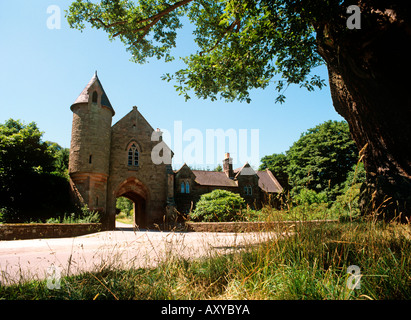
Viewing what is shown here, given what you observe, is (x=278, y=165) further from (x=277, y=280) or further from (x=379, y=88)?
(x=277, y=280)

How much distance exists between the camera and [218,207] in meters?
18.0

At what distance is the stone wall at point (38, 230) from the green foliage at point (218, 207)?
305 inches

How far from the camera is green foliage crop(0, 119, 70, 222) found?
17.5 metres

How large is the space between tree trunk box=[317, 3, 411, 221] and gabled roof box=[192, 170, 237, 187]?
2343cm

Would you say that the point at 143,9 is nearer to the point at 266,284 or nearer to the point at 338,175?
the point at 266,284

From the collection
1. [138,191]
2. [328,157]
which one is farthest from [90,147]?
[328,157]

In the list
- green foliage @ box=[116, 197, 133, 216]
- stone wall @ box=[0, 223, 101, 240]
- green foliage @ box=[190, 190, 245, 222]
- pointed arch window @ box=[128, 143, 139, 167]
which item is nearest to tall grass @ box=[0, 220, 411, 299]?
stone wall @ box=[0, 223, 101, 240]

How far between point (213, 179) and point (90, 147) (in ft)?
54.4

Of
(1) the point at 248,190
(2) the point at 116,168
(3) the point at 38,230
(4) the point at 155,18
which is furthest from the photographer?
(1) the point at 248,190

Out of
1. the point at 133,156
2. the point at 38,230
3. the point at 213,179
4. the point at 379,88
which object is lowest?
the point at 38,230

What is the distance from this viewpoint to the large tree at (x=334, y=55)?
17.6 ft
